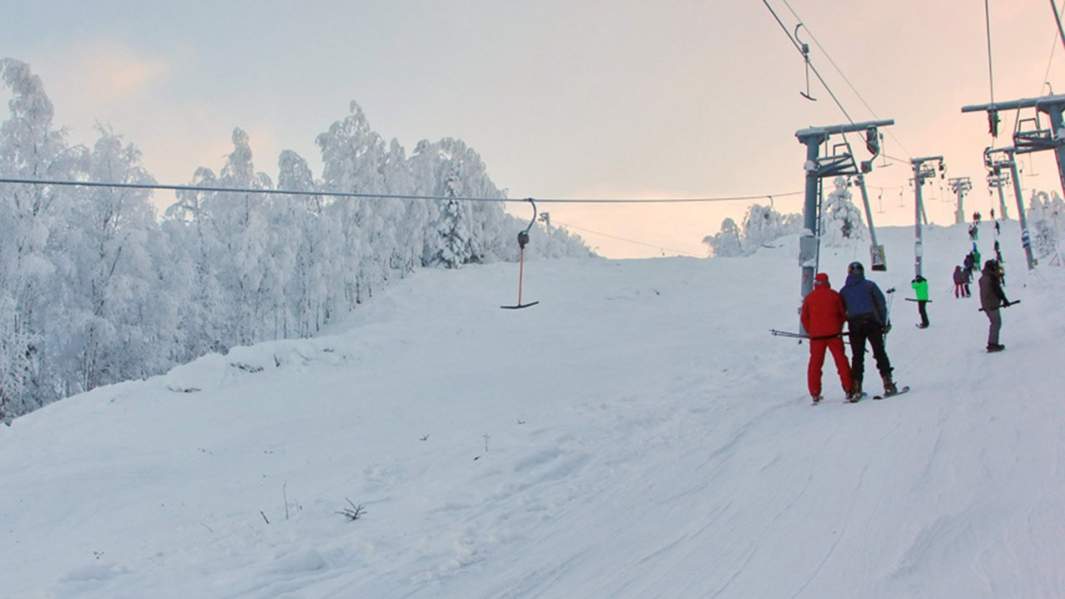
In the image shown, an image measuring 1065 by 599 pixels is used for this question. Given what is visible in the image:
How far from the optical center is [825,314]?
9672mm

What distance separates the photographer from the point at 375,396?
51.5ft

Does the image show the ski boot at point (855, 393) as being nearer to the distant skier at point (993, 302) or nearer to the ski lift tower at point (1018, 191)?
the distant skier at point (993, 302)

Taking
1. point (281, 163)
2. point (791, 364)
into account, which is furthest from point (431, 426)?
point (281, 163)

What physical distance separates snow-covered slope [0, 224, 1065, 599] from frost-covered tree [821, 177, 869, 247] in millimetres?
56254

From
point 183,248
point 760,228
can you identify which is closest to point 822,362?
point 183,248

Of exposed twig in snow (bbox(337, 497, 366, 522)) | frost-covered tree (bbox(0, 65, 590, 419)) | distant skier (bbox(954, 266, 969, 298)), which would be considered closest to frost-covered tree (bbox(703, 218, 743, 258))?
frost-covered tree (bbox(0, 65, 590, 419))

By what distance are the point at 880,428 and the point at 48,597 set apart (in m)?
7.92

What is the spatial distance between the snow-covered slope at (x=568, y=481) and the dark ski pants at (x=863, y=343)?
0.58 meters

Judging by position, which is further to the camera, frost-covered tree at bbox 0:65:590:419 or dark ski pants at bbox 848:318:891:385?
frost-covered tree at bbox 0:65:590:419

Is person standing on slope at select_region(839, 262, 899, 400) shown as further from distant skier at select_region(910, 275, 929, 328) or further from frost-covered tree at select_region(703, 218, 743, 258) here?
frost-covered tree at select_region(703, 218, 743, 258)

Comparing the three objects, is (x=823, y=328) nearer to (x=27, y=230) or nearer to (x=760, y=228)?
(x=27, y=230)

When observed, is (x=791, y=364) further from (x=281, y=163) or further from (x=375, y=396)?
(x=281, y=163)

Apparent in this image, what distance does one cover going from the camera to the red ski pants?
9.46 metres

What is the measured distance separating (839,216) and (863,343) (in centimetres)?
6842
